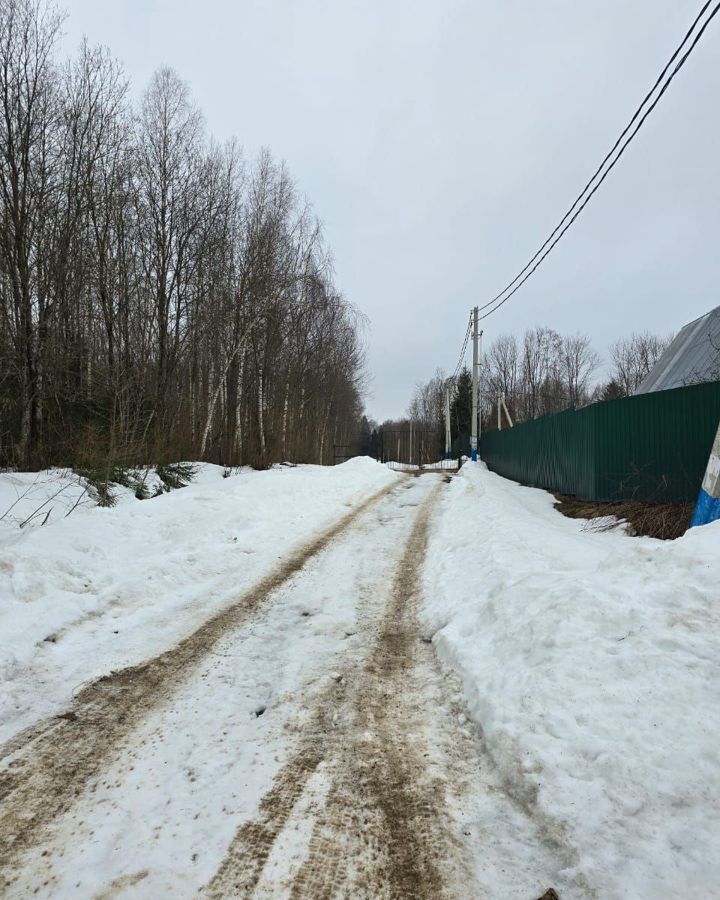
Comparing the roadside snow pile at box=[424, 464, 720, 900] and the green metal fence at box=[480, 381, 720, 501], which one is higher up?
the green metal fence at box=[480, 381, 720, 501]

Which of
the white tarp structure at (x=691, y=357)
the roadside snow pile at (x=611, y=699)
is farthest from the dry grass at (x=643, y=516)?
the white tarp structure at (x=691, y=357)

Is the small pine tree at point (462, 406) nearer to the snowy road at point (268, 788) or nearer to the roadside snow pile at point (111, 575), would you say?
the roadside snow pile at point (111, 575)

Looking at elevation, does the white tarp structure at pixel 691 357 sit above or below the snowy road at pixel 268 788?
above

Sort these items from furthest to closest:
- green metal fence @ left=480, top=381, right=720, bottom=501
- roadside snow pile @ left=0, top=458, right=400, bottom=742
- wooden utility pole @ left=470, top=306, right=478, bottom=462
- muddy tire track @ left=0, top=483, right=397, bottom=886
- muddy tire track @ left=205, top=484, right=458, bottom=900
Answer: wooden utility pole @ left=470, top=306, right=478, bottom=462 → green metal fence @ left=480, top=381, right=720, bottom=501 → roadside snow pile @ left=0, top=458, right=400, bottom=742 → muddy tire track @ left=0, top=483, right=397, bottom=886 → muddy tire track @ left=205, top=484, right=458, bottom=900

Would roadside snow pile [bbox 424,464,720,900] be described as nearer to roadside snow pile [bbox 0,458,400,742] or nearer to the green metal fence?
roadside snow pile [bbox 0,458,400,742]

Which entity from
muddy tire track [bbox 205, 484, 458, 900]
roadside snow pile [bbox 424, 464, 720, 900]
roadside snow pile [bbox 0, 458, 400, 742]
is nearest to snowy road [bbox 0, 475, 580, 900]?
muddy tire track [bbox 205, 484, 458, 900]

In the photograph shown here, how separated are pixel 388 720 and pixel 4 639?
3.13 m

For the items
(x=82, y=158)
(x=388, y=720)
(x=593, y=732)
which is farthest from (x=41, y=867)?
(x=82, y=158)

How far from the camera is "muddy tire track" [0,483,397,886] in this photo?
219cm

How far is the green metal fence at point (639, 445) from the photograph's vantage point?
884 cm

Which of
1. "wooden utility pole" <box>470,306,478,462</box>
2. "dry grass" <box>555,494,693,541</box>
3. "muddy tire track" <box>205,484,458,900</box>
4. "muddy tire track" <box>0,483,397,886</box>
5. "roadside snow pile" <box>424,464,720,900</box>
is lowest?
"muddy tire track" <box>205,484,458,900</box>

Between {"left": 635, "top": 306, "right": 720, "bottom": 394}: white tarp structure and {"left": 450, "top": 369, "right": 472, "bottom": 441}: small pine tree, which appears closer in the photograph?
{"left": 635, "top": 306, "right": 720, "bottom": 394}: white tarp structure

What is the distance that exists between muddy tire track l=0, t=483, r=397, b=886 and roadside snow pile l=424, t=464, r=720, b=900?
2.18m

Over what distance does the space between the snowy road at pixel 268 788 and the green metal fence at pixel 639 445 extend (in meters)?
7.54
